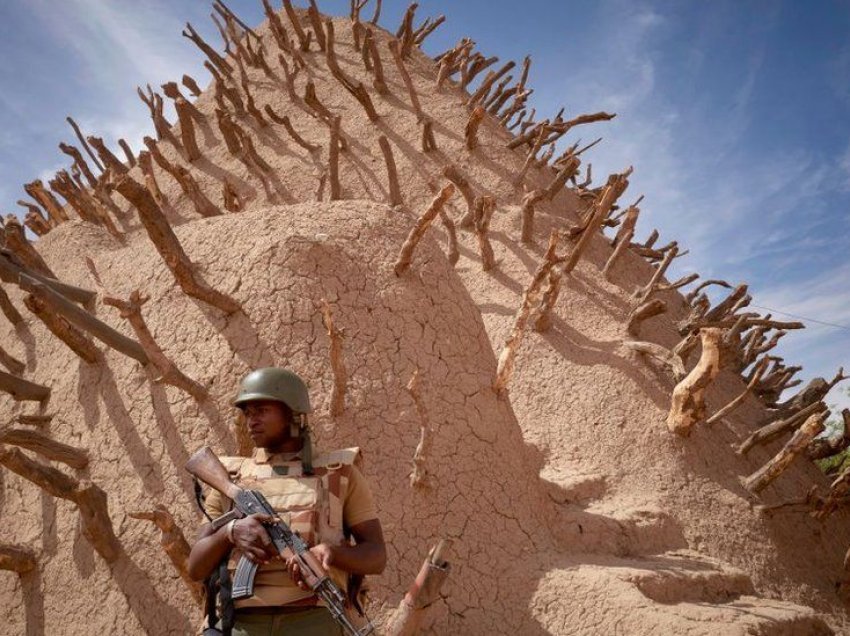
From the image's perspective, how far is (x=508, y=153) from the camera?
34.0 ft

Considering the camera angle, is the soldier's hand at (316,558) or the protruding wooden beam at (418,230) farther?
the protruding wooden beam at (418,230)

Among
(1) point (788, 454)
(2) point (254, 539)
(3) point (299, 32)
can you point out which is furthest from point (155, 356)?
(3) point (299, 32)

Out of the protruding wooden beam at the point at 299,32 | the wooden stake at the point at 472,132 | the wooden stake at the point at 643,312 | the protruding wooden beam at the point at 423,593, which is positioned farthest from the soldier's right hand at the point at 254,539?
the protruding wooden beam at the point at 299,32

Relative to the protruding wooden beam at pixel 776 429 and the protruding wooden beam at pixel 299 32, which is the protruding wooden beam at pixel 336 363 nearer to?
the protruding wooden beam at pixel 776 429

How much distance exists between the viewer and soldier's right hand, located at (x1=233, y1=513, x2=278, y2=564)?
2.04m

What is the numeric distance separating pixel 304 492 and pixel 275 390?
40 cm

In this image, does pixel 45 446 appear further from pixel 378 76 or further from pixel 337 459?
pixel 378 76

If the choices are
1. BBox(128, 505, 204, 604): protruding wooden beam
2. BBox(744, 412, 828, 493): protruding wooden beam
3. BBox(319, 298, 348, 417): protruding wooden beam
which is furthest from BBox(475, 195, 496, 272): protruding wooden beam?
BBox(128, 505, 204, 604): protruding wooden beam

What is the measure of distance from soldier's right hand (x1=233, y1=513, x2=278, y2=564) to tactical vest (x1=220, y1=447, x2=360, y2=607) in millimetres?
130

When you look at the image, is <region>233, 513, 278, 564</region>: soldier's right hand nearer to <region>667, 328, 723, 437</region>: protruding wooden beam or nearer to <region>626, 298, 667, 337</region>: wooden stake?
<region>667, 328, 723, 437</region>: protruding wooden beam

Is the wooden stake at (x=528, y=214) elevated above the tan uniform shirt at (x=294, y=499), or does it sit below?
above

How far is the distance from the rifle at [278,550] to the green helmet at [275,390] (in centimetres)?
29

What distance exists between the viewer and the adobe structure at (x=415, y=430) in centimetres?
366

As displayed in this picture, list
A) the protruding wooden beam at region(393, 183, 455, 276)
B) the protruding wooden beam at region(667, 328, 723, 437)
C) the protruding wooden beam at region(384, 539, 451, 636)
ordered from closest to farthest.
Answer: the protruding wooden beam at region(384, 539, 451, 636) < the protruding wooden beam at region(393, 183, 455, 276) < the protruding wooden beam at region(667, 328, 723, 437)
